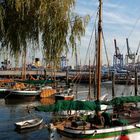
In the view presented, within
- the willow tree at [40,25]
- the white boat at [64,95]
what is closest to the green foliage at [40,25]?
the willow tree at [40,25]

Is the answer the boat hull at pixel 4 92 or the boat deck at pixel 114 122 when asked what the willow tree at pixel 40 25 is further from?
the boat hull at pixel 4 92

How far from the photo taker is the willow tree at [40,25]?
17.6m

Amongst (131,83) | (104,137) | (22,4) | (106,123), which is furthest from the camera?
(131,83)

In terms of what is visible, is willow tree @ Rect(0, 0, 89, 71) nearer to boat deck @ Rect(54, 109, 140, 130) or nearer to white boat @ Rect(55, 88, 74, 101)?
boat deck @ Rect(54, 109, 140, 130)

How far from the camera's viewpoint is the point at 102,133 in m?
26.4

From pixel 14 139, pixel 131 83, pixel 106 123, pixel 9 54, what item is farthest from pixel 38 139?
pixel 131 83

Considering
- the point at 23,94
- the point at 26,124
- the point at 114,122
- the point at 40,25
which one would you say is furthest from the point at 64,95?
the point at 40,25

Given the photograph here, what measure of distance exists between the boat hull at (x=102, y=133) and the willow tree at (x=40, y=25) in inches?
338

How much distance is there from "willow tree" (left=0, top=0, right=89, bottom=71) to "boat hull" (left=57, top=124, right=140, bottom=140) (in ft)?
28.1

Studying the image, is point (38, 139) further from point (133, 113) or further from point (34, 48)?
point (34, 48)

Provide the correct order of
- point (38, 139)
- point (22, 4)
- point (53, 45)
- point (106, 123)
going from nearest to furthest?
point (22, 4)
point (53, 45)
point (106, 123)
point (38, 139)

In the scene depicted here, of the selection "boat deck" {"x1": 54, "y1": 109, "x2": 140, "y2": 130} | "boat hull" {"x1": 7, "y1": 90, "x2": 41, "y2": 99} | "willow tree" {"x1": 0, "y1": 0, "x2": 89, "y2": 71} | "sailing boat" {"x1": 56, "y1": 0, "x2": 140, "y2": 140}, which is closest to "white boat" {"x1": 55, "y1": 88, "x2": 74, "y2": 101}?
"boat hull" {"x1": 7, "y1": 90, "x2": 41, "y2": 99}

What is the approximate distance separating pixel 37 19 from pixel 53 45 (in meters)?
1.77

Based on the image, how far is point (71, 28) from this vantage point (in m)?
19.3
